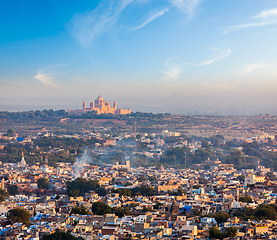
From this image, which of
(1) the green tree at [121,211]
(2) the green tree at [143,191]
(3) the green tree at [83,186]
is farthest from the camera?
(3) the green tree at [83,186]

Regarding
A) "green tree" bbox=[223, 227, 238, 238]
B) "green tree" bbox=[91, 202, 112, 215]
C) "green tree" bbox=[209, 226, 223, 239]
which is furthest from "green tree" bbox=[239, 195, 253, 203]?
"green tree" bbox=[209, 226, 223, 239]

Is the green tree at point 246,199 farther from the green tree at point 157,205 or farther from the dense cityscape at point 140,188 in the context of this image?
the green tree at point 157,205

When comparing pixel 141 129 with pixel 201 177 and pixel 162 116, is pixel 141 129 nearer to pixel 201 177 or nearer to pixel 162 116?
pixel 162 116

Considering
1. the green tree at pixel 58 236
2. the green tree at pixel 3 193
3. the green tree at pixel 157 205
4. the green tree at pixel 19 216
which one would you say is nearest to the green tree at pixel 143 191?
the green tree at pixel 157 205

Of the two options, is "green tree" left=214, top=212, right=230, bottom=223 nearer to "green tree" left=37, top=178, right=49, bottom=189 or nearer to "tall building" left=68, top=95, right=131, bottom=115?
"green tree" left=37, top=178, right=49, bottom=189

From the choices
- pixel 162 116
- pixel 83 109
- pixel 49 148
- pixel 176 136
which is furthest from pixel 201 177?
pixel 83 109

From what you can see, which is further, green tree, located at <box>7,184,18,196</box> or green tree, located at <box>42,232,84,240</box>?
green tree, located at <box>7,184,18,196</box>
